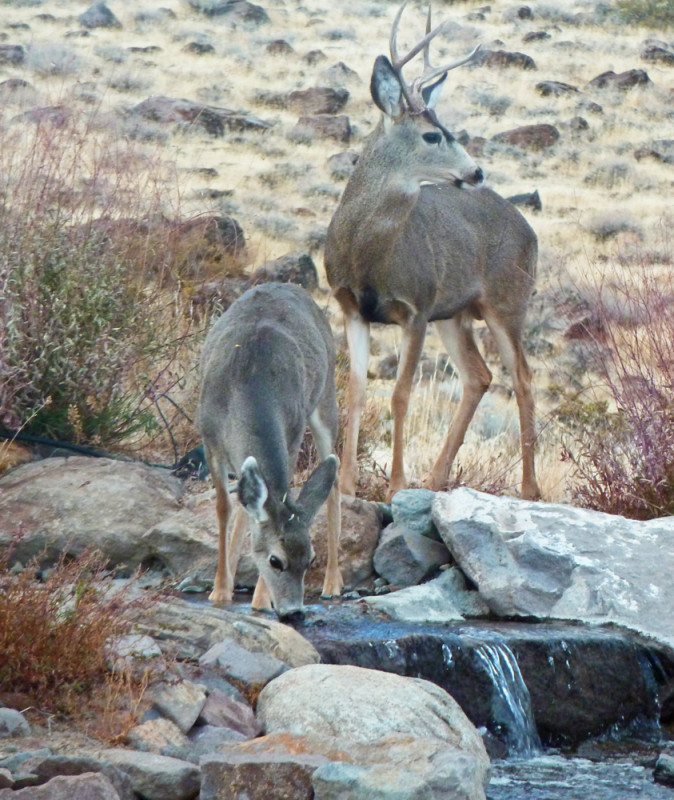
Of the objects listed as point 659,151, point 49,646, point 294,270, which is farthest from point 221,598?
point 659,151

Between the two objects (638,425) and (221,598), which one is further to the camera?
(638,425)

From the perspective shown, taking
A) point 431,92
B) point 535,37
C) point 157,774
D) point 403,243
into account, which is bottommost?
point 535,37

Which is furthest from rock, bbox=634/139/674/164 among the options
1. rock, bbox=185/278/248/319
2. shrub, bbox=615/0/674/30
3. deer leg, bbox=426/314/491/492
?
deer leg, bbox=426/314/491/492

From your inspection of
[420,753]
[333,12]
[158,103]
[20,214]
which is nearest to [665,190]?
[158,103]

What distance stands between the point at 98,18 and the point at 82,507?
37.1m

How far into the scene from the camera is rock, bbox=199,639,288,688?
6113mm

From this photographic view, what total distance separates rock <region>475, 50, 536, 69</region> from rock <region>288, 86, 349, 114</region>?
7089 mm

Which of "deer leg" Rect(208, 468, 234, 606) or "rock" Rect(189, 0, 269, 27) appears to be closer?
"deer leg" Rect(208, 468, 234, 606)

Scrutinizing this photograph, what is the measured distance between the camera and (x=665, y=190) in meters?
32.2

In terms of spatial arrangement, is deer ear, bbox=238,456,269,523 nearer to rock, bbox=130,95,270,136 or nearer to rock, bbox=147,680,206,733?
rock, bbox=147,680,206,733

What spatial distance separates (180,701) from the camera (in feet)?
18.4

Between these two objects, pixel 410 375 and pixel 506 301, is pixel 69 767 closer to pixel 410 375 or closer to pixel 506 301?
pixel 410 375

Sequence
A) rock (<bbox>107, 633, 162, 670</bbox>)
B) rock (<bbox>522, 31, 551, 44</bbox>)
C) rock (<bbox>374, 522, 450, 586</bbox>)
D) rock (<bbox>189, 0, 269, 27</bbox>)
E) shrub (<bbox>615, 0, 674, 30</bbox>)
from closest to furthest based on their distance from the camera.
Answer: rock (<bbox>107, 633, 162, 670</bbox>), rock (<bbox>374, 522, 450, 586</bbox>), rock (<bbox>522, 31, 551, 44</bbox>), rock (<bbox>189, 0, 269, 27</bbox>), shrub (<bbox>615, 0, 674, 30</bbox>)

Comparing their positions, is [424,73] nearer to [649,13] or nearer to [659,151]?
[659,151]
